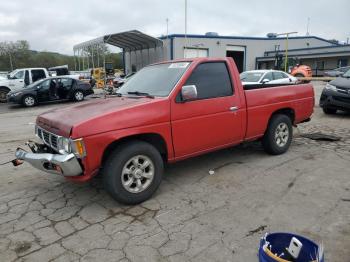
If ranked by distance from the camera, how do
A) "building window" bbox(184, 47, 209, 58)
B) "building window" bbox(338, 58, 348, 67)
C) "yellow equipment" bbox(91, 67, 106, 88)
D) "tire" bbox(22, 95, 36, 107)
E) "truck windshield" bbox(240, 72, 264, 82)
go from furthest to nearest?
"building window" bbox(338, 58, 348, 67), "building window" bbox(184, 47, 209, 58), "yellow equipment" bbox(91, 67, 106, 88), "tire" bbox(22, 95, 36, 107), "truck windshield" bbox(240, 72, 264, 82)

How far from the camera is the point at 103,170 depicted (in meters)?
3.93

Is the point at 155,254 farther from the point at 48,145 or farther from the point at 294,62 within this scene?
the point at 294,62

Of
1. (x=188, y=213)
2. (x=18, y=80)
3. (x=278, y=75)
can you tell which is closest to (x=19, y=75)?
(x=18, y=80)

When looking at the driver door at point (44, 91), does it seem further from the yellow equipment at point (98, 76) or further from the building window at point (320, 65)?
the building window at point (320, 65)

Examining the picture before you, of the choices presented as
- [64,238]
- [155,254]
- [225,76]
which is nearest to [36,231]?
[64,238]

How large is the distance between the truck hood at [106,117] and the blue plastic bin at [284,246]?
7.14 feet

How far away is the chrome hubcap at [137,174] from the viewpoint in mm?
4023

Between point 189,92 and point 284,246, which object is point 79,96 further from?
point 284,246

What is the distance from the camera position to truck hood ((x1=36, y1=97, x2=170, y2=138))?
146 inches

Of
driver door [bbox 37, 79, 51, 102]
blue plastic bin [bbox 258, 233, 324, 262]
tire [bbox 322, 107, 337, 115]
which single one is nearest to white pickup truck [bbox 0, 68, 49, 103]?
driver door [bbox 37, 79, 51, 102]

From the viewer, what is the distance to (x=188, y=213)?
390 cm

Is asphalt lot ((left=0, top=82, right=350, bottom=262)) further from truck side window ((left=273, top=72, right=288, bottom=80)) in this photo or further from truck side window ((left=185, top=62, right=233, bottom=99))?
truck side window ((left=273, top=72, right=288, bottom=80))

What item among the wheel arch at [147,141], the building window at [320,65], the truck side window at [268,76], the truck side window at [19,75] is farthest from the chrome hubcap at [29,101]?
the building window at [320,65]

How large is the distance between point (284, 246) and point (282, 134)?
13.1ft
